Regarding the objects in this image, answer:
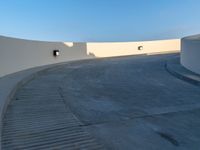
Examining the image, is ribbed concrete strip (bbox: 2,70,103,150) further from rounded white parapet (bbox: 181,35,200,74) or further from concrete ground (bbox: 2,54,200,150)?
rounded white parapet (bbox: 181,35,200,74)

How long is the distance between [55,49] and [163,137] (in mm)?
9025

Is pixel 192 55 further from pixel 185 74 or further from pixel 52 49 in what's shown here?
pixel 52 49

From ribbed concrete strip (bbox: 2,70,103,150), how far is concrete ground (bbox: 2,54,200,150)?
1 centimetres

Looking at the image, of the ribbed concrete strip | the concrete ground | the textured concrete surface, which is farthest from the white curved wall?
the textured concrete surface

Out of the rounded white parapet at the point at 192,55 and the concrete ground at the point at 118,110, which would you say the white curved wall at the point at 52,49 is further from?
the rounded white parapet at the point at 192,55

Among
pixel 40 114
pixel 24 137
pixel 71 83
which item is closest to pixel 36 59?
pixel 71 83

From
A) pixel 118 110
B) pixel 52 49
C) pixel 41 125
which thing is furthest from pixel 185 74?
pixel 52 49

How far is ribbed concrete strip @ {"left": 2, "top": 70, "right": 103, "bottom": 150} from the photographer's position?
11.4 ft

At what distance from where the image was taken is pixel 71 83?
7254 mm

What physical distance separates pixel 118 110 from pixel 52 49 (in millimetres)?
7601

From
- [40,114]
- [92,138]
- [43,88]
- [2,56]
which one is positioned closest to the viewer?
[92,138]

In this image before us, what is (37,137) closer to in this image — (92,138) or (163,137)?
(92,138)

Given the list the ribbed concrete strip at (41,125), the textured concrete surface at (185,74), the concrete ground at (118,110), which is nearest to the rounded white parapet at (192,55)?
the textured concrete surface at (185,74)

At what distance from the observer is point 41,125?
410 cm
